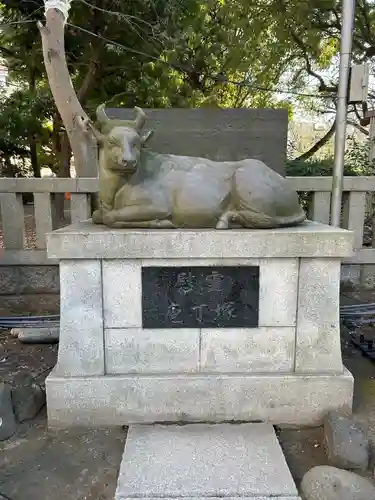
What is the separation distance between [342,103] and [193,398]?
416cm

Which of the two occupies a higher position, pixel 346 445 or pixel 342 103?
pixel 342 103

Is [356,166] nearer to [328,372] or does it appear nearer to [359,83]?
[359,83]

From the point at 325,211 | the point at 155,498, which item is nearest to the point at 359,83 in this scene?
the point at 325,211

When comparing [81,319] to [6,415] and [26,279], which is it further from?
[26,279]

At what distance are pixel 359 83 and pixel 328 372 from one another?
3740mm

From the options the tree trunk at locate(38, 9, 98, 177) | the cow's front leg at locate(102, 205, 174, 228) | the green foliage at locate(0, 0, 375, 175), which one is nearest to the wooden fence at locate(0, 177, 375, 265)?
the tree trunk at locate(38, 9, 98, 177)

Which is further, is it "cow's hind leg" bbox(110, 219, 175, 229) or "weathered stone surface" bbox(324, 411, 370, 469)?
"cow's hind leg" bbox(110, 219, 175, 229)

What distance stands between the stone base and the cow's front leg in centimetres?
116

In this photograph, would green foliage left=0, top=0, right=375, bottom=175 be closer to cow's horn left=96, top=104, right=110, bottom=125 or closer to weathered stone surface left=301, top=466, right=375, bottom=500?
cow's horn left=96, top=104, right=110, bottom=125

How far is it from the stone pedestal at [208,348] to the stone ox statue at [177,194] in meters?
0.15

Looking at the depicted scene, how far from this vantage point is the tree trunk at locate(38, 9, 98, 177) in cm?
655

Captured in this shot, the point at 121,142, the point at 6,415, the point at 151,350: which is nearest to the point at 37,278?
the point at 6,415

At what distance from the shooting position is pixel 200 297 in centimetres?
320

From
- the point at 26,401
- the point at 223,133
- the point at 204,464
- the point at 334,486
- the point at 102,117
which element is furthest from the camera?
the point at 223,133
